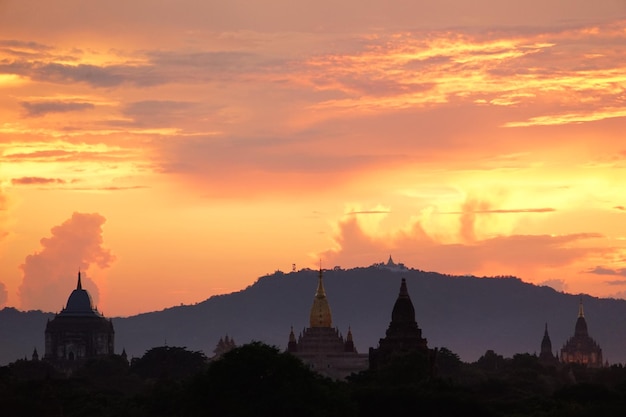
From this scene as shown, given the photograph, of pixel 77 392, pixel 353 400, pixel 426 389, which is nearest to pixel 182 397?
pixel 353 400

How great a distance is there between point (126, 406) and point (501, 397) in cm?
3707

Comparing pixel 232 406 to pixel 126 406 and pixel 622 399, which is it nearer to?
pixel 126 406

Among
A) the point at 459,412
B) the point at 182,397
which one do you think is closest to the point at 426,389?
the point at 459,412

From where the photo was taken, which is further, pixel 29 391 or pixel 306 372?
pixel 29 391

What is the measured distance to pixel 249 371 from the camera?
13938 cm

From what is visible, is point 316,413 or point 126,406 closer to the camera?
point 316,413

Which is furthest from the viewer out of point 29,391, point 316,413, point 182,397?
point 29,391

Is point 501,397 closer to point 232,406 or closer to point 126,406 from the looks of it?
point 126,406

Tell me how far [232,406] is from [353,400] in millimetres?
16714

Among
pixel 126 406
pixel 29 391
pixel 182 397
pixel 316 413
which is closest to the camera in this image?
pixel 316 413

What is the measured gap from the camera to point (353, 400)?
151 metres

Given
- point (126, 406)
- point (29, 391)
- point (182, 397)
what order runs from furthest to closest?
1. point (29, 391)
2. point (126, 406)
3. point (182, 397)

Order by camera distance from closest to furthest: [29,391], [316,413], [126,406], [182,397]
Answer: [316,413] → [182,397] → [126,406] → [29,391]

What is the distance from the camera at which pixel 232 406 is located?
13600cm
